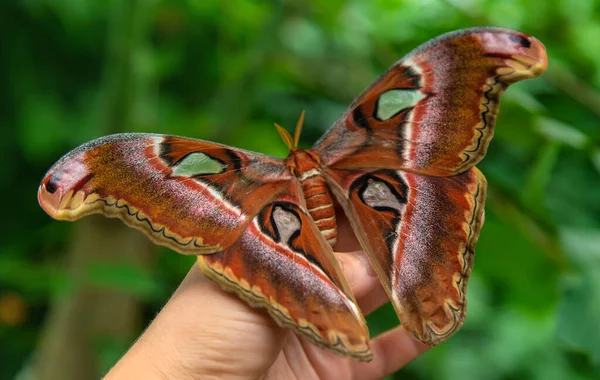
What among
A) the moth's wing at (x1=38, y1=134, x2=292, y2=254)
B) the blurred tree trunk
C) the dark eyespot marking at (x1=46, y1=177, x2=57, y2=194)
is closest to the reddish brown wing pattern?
the moth's wing at (x1=38, y1=134, x2=292, y2=254)

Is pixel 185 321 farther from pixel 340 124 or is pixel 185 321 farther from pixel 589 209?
pixel 589 209

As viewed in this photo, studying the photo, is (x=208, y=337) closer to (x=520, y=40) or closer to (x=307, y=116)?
(x=520, y=40)

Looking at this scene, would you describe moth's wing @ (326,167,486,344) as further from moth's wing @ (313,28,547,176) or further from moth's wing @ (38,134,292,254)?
moth's wing @ (38,134,292,254)

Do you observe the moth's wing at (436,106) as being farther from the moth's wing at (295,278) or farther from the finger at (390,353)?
the finger at (390,353)

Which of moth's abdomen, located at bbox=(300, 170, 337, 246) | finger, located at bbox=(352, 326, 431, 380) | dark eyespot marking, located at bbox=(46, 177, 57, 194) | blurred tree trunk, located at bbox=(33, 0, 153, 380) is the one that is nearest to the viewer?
dark eyespot marking, located at bbox=(46, 177, 57, 194)

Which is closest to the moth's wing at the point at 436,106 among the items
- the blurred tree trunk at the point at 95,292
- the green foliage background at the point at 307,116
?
the green foliage background at the point at 307,116
